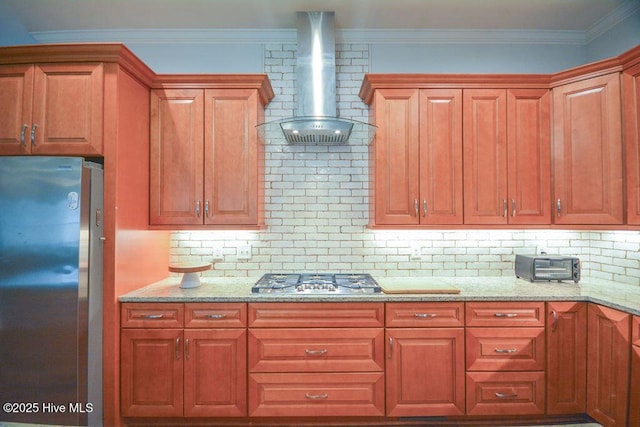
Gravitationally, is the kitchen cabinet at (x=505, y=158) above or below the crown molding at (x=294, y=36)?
below

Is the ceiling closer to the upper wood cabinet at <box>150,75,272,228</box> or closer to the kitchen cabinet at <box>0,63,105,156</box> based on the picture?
the upper wood cabinet at <box>150,75,272,228</box>

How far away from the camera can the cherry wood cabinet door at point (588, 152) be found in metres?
2.33

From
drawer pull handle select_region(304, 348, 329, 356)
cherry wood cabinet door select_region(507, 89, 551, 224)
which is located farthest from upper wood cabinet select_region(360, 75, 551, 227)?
drawer pull handle select_region(304, 348, 329, 356)

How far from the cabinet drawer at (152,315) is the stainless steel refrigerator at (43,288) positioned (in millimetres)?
245

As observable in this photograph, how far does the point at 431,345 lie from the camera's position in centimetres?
224

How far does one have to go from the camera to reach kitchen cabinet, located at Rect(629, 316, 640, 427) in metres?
1.89

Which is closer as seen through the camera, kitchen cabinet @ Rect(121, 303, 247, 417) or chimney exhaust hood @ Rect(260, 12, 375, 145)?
kitchen cabinet @ Rect(121, 303, 247, 417)

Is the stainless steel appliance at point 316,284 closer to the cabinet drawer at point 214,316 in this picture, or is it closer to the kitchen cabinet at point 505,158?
the cabinet drawer at point 214,316

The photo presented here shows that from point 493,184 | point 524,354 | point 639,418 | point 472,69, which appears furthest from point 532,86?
point 639,418

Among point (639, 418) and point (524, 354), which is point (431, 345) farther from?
point (639, 418)

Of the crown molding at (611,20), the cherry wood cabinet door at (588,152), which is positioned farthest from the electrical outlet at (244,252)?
the crown molding at (611,20)

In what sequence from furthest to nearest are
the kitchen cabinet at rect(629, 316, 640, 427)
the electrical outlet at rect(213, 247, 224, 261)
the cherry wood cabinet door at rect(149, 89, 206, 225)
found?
the electrical outlet at rect(213, 247, 224, 261) < the cherry wood cabinet door at rect(149, 89, 206, 225) < the kitchen cabinet at rect(629, 316, 640, 427)

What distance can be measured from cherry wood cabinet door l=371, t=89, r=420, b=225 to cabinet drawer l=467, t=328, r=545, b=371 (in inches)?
35.3

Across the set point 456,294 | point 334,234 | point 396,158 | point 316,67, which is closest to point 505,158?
point 396,158
